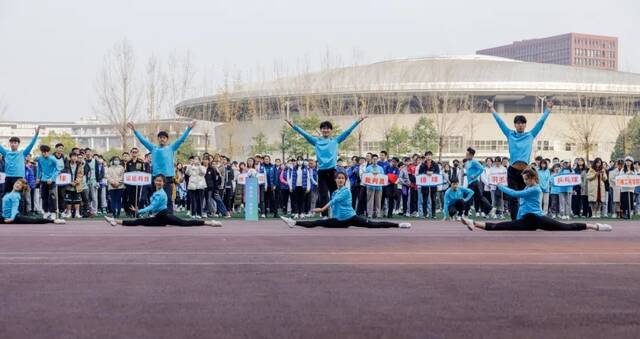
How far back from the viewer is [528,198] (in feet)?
52.1

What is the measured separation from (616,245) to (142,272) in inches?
305

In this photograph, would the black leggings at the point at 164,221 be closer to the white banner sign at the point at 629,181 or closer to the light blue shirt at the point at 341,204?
the light blue shirt at the point at 341,204

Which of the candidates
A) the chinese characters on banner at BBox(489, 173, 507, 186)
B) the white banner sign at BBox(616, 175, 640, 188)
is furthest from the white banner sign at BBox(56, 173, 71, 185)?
the white banner sign at BBox(616, 175, 640, 188)

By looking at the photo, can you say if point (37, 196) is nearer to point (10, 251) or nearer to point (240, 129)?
point (10, 251)

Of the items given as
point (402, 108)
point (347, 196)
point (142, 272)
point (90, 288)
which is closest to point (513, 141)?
point (347, 196)

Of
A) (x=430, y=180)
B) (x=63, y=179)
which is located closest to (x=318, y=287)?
(x=63, y=179)

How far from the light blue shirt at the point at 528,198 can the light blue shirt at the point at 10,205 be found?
1001cm

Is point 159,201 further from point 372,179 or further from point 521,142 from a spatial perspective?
point 372,179

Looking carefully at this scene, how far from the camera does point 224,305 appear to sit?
7.93m

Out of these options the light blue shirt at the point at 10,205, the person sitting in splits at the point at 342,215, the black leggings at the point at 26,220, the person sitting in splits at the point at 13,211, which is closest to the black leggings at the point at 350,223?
the person sitting in splits at the point at 342,215

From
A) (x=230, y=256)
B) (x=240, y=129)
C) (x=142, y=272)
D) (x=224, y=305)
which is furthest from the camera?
(x=240, y=129)

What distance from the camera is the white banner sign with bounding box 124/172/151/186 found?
2369 cm

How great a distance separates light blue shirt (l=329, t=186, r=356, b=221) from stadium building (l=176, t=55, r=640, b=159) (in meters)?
43.4

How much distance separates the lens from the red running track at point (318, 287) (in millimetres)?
6934
